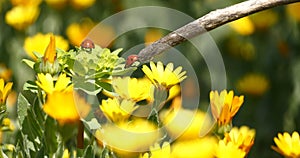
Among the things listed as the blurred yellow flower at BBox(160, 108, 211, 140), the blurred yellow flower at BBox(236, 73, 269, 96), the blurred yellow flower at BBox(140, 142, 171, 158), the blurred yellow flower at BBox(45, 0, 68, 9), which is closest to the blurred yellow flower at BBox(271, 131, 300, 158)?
the blurred yellow flower at BBox(160, 108, 211, 140)

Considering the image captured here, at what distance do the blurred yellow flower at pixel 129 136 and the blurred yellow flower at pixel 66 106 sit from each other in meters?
0.03

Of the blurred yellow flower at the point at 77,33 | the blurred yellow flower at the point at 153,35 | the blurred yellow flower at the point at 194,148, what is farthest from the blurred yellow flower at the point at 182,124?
the blurred yellow flower at the point at 153,35

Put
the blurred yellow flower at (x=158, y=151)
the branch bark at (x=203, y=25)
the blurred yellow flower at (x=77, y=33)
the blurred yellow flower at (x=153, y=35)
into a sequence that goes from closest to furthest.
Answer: the blurred yellow flower at (x=158, y=151) < the branch bark at (x=203, y=25) < the blurred yellow flower at (x=77, y=33) < the blurred yellow flower at (x=153, y=35)

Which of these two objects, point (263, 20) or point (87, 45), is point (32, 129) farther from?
point (263, 20)

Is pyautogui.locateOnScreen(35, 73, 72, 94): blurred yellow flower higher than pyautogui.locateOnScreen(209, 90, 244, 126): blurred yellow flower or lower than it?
higher

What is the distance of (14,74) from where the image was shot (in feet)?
7.18

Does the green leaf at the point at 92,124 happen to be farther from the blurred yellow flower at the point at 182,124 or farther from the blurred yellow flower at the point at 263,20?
the blurred yellow flower at the point at 263,20

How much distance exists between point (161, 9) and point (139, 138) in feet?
5.22

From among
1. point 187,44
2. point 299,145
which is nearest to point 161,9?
point 187,44

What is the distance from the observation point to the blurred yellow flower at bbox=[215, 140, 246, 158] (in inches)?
33.1

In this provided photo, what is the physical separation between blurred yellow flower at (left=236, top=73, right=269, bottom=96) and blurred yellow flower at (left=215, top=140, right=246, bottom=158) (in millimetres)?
1384

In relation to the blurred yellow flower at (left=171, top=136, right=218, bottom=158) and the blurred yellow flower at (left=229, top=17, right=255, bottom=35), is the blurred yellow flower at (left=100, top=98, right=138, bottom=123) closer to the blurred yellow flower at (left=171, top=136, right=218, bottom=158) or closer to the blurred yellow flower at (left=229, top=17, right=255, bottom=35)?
the blurred yellow flower at (left=171, top=136, right=218, bottom=158)

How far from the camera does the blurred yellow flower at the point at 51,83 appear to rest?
2.67 ft

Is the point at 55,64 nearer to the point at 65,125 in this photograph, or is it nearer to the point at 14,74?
the point at 65,125
